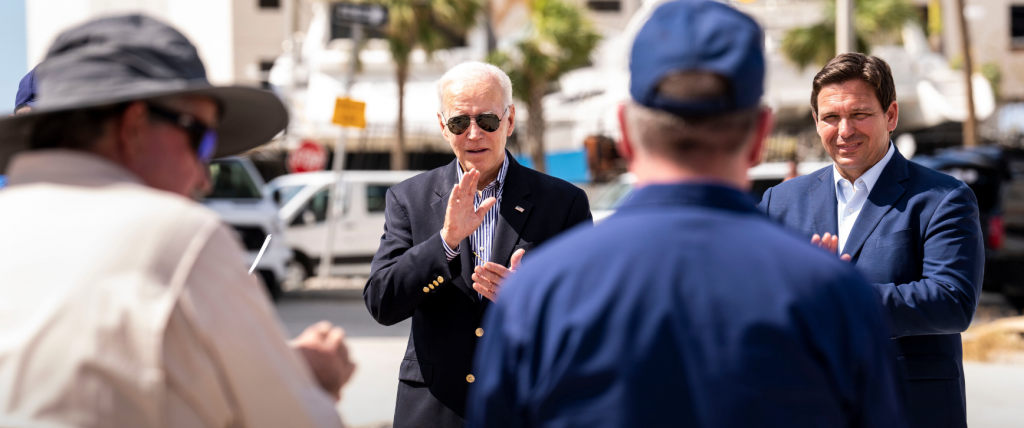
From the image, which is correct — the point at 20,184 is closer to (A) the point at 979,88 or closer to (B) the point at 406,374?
(B) the point at 406,374

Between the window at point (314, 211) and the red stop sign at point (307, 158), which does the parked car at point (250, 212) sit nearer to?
the window at point (314, 211)

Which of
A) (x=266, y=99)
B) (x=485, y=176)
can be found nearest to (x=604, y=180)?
(x=485, y=176)

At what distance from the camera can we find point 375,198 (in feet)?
49.2

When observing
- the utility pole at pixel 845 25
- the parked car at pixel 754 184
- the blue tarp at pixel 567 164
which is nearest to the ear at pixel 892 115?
the parked car at pixel 754 184

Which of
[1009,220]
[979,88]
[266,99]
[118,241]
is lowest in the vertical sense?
[1009,220]

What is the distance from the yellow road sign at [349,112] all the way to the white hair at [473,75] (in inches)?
446

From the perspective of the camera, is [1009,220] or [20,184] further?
[1009,220]

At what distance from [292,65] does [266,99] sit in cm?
2797

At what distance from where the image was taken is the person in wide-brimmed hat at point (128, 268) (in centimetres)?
130

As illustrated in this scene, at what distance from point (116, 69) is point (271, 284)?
11839 millimetres

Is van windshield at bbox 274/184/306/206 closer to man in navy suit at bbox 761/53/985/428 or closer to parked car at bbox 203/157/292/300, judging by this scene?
parked car at bbox 203/157/292/300

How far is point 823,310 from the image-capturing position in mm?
1379

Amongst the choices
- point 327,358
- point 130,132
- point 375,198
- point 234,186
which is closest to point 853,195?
point 327,358

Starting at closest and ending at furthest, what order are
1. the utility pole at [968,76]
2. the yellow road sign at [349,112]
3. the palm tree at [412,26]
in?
the yellow road sign at [349,112] → the utility pole at [968,76] → the palm tree at [412,26]
